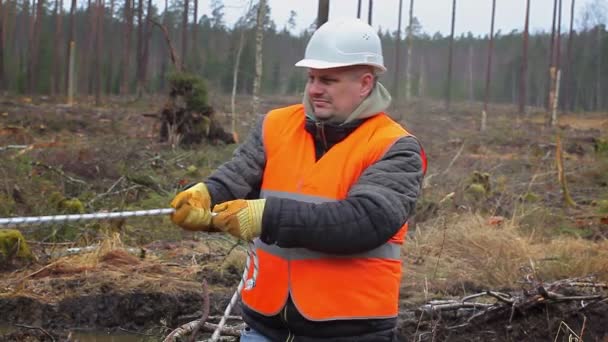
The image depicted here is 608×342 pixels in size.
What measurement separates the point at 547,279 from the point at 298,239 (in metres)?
4.91

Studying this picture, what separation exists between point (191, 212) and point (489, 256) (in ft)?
17.8

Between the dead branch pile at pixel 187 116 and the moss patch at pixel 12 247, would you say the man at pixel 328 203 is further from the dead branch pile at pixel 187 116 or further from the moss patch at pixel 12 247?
the dead branch pile at pixel 187 116

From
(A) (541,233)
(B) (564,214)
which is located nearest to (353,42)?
(A) (541,233)

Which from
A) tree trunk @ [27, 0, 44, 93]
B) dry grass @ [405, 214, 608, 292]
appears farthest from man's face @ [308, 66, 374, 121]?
tree trunk @ [27, 0, 44, 93]

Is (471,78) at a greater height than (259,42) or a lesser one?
greater

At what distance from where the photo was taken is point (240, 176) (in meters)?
2.84

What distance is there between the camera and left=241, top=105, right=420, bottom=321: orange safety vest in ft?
8.54

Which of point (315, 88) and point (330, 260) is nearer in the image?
point (330, 260)

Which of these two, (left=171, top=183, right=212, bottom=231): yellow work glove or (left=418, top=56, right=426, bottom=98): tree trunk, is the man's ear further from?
(left=418, top=56, right=426, bottom=98): tree trunk

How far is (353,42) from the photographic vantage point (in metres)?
2.72

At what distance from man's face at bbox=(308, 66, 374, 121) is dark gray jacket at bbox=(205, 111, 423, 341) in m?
0.05

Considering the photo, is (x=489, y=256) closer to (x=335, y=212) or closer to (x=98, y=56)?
(x=335, y=212)

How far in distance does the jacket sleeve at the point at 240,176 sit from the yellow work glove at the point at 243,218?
0.87ft

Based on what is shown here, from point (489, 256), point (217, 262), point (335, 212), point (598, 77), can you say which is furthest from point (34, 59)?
point (598, 77)
